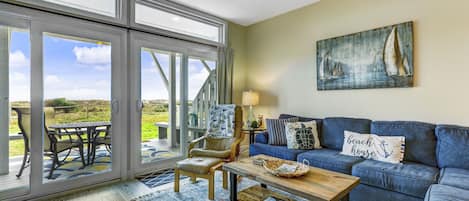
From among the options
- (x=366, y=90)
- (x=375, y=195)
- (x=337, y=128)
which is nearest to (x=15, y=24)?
(x=337, y=128)

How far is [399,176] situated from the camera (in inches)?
82.4

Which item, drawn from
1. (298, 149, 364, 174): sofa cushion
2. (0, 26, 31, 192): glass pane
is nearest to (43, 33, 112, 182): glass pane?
(0, 26, 31, 192): glass pane

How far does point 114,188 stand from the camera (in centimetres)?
286

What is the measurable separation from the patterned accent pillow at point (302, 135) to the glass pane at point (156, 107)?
1.86 m

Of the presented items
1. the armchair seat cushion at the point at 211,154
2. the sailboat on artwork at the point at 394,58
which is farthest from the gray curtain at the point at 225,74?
the sailboat on artwork at the point at 394,58

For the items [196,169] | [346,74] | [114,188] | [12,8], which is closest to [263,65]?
[346,74]

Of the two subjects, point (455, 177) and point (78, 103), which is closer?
point (455, 177)

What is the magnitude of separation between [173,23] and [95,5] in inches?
43.4

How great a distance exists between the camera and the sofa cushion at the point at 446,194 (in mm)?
1547

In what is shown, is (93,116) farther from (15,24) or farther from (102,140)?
(15,24)

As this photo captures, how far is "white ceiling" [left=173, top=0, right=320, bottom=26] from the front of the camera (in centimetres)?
358

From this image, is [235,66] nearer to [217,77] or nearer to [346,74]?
[217,77]

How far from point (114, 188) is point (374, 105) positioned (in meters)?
3.53

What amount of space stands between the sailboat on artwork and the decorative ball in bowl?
1813 mm
